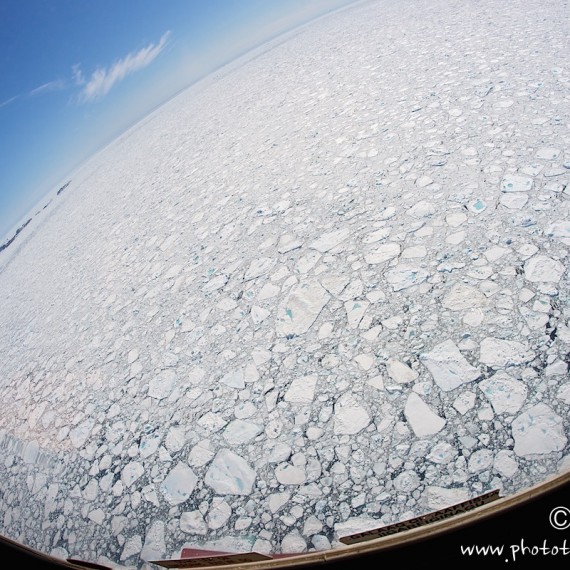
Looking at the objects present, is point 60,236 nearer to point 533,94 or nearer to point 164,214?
point 164,214

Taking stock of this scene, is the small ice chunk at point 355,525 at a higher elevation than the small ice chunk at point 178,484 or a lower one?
lower

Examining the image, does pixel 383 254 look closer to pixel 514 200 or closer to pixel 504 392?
pixel 514 200

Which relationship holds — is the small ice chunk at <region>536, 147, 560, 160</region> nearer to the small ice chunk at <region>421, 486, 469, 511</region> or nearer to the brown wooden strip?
the small ice chunk at <region>421, 486, 469, 511</region>

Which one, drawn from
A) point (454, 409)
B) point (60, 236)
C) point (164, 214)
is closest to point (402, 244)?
point (454, 409)

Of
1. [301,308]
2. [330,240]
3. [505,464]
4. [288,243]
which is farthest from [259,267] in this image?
[505,464]

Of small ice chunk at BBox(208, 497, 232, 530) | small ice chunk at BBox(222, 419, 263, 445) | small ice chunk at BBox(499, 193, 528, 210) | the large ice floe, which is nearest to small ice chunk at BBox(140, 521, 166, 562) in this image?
the large ice floe

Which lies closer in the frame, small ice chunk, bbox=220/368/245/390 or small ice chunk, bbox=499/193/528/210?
small ice chunk, bbox=220/368/245/390

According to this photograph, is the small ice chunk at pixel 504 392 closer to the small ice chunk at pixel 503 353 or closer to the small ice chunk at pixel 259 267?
the small ice chunk at pixel 503 353

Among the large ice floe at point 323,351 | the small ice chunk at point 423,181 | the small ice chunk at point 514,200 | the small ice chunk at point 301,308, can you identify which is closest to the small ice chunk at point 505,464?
the large ice floe at point 323,351

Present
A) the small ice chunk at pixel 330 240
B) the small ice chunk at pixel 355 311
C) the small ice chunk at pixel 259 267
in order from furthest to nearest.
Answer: the small ice chunk at pixel 259 267, the small ice chunk at pixel 330 240, the small ice chunk at pixel 355 311
